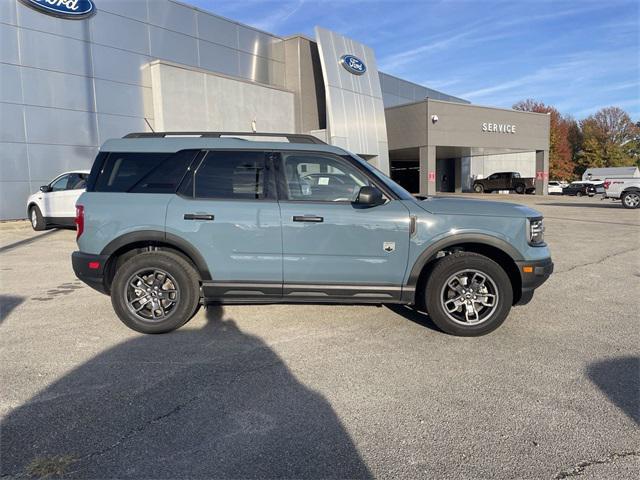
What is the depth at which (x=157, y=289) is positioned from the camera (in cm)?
467

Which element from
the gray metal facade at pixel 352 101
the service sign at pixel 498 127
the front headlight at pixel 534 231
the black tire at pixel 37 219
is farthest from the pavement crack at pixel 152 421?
the service sign at pixel 498 127

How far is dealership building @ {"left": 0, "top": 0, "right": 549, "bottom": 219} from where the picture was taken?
15203mm

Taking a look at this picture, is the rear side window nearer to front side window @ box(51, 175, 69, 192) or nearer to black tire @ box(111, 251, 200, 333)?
black tire @ box(111, 251, 200, 333)

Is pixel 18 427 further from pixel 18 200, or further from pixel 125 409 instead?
pixel 18 200

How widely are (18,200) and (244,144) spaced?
1445cm

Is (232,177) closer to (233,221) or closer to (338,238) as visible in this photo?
(233,221)

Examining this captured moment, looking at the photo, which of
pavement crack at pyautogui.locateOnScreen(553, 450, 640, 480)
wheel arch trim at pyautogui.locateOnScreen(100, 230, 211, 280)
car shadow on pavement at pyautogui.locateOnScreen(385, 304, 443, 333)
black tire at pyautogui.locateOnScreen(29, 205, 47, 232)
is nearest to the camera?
pavement crack at pyautogui.locateOnScreen(553, 450, 640, 480)

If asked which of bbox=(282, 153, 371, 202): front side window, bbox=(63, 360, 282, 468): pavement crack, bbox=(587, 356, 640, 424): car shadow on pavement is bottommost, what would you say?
bbox=(587, 356, 640, 424): car shadow on pavement

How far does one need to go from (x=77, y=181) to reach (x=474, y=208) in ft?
36.7

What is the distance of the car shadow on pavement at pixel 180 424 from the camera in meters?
Result: 2.54

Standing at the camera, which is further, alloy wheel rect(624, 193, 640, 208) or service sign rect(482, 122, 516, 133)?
service sign rect(482, 122, 516, 133)

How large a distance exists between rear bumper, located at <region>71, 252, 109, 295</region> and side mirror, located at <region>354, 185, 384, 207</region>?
265cm

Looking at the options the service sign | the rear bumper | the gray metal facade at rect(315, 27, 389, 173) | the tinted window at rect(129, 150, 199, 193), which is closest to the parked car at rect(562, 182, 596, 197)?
the service sign

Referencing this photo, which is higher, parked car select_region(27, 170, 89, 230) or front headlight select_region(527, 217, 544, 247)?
parked car select_region(27, 170, 89, 230)
